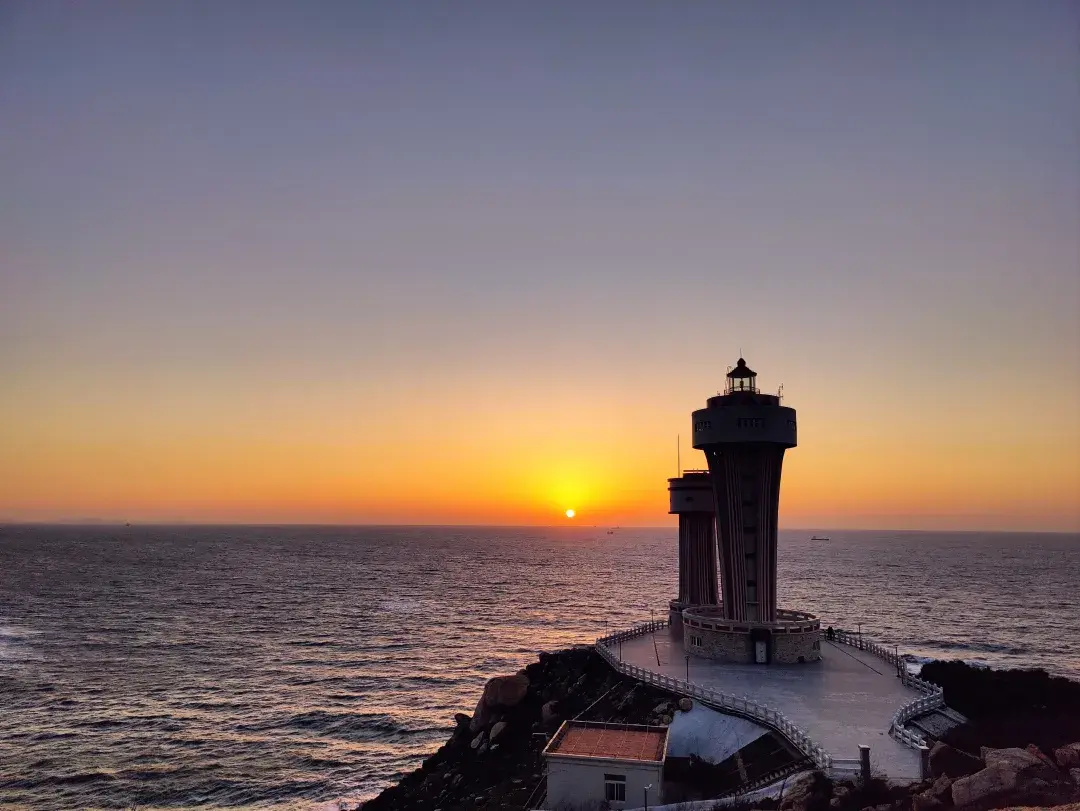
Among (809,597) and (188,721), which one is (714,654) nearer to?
(188,721)

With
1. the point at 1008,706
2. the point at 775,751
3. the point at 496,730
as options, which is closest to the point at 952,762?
the point at 775,751

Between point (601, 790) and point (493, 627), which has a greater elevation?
point (601, 790)

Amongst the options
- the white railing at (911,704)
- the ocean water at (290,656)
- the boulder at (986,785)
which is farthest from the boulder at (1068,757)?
the ocean water at (290,656)

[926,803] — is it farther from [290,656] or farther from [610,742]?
[290,656]

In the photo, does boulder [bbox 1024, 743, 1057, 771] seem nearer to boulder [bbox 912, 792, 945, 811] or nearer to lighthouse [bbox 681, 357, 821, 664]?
boulder [bbox 912, 792, 945, 811]

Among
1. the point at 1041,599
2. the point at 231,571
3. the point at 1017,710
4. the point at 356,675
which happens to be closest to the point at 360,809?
the point at 356,675
